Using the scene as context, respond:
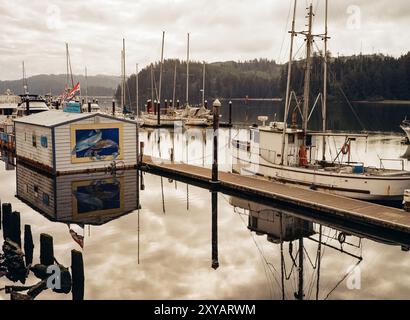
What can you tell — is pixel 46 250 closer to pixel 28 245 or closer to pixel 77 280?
pixel 28 245

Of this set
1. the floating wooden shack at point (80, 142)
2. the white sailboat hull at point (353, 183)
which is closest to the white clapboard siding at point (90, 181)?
the floating wooden shack at point (80, 142)

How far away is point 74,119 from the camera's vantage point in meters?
31.5

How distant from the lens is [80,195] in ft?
88.1

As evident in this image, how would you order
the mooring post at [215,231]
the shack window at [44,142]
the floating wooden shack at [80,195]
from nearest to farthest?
the mooring post at [215,231]
the floating wooden shack at [80,195]
the shack window at [44,142]

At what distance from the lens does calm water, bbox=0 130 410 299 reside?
1500cm

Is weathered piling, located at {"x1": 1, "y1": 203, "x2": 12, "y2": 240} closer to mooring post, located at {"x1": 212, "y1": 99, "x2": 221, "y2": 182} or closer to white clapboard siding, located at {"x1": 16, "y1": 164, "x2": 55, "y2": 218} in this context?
white clapboard siding, located at {"x1": 16, "y1": 164, "x2": 55, "y2": 218}

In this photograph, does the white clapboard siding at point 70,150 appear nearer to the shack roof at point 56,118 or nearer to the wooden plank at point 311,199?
the shack roof at point 56,118

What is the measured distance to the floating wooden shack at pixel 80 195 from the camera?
925 inches

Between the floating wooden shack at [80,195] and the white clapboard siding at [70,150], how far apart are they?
0.71 metres
